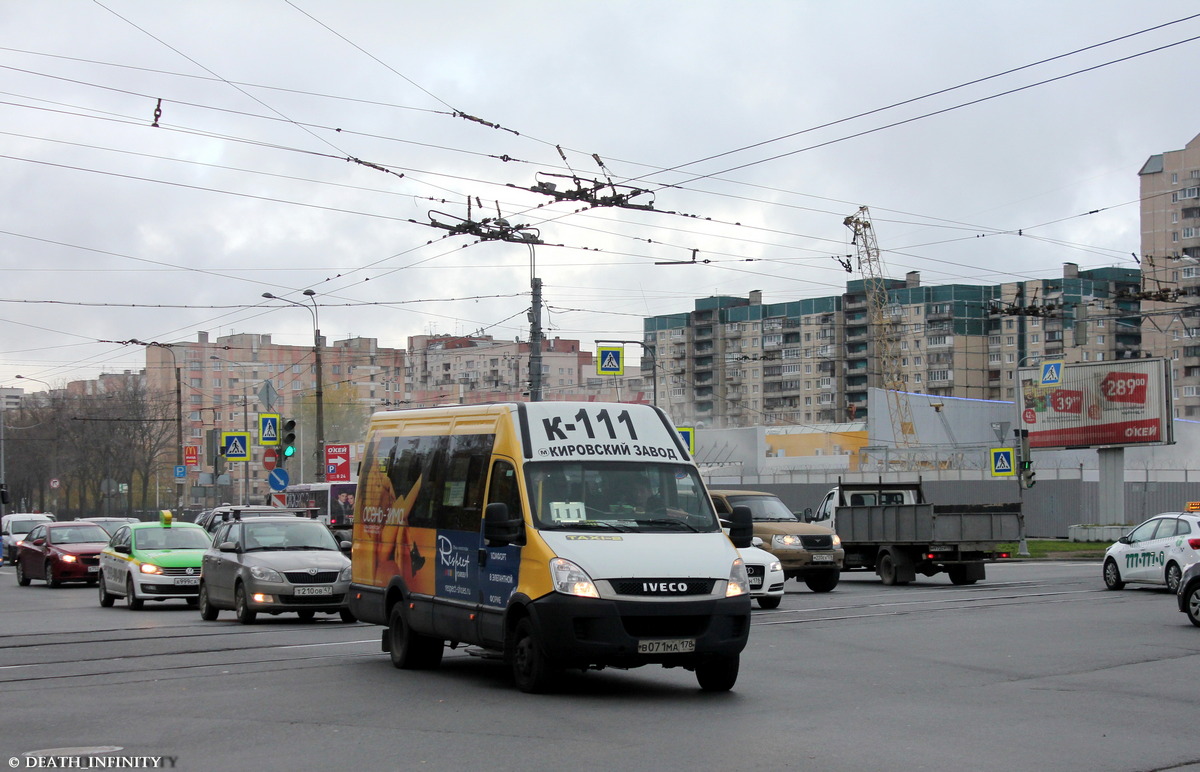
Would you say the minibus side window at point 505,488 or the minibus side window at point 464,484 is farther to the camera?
the minibus side window at point 464,484

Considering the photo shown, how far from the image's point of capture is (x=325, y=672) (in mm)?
12898

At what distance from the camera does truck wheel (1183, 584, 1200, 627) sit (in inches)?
659

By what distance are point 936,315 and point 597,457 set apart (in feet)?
457

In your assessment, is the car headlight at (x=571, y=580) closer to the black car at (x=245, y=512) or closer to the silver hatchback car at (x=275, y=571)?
the silver hatchback car at (x=275, y=571)

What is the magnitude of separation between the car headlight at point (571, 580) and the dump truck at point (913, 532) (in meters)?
16.1

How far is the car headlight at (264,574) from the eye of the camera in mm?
18891

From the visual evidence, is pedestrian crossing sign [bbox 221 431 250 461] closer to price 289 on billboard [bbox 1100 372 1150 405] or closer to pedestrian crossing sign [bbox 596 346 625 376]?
pedestrian crossing sign [bbox 596 346 625 376]

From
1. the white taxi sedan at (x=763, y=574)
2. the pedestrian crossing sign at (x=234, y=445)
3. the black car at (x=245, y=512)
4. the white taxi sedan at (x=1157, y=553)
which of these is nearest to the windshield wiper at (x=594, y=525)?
the white taxi sedan at (x=763, y=574)

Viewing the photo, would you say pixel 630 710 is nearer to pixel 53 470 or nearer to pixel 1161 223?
pixel 53 470

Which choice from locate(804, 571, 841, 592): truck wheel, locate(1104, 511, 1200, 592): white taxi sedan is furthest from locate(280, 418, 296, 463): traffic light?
locate(1104, 511, 1200, 592): white taxi sedan

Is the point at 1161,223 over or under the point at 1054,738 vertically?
over

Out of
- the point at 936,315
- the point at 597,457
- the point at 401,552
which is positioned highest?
the point at 936,315

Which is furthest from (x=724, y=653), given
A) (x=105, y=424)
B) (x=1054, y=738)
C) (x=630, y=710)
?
(x=105, y=424)

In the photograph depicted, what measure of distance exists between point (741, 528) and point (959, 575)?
57.0ft
